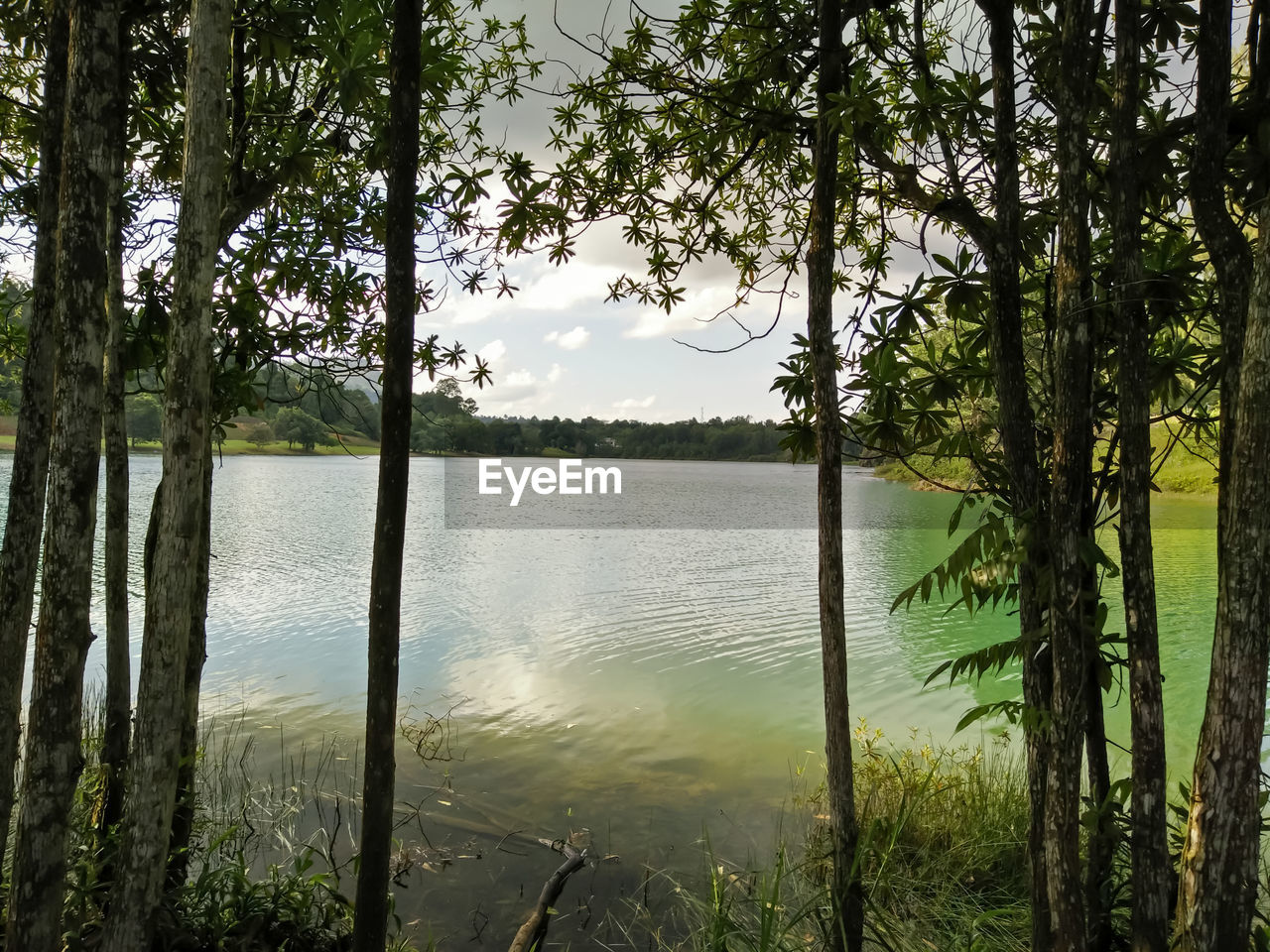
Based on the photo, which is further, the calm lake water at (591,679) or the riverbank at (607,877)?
the calm lake water at (591,679)

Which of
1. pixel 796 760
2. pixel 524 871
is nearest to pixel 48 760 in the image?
pixel 524 871

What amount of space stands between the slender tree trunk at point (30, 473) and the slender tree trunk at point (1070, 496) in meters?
3.19

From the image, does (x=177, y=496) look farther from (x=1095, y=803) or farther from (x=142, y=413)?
(x=142, y=413)

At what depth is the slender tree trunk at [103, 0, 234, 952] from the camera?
7.27 ft

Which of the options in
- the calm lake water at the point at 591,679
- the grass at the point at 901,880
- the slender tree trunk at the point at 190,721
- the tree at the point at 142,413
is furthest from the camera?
the tree at the point at 142,413

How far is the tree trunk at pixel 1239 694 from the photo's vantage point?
1968 mm

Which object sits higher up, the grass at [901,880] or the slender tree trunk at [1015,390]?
the slender tree trunk at [1015,390]

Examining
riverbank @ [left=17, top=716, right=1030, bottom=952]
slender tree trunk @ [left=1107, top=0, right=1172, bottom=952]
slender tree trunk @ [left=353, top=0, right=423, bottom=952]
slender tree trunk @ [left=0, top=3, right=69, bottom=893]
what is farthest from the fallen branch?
slender tree trunk @ [left=1107, top=0, right=1172, bottom=952]

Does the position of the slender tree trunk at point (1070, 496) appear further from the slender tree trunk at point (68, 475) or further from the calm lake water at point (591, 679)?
the slender tree trunk at point (68, 475)

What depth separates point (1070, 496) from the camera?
232cm

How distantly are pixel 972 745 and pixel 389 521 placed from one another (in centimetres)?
628

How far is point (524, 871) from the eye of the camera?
179 inches

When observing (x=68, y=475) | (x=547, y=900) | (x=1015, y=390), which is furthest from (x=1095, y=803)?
(x=68, y=475)

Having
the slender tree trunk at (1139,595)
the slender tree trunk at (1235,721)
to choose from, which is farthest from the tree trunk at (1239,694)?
the slender tree trunk at (1139,595)
